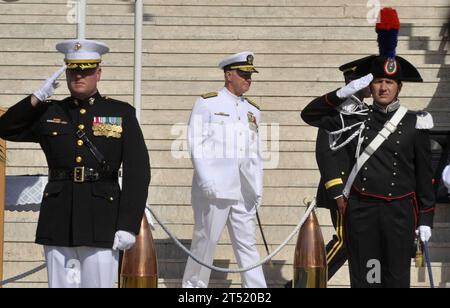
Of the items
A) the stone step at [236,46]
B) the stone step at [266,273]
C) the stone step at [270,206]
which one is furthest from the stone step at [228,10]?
the stone step at [266,273]

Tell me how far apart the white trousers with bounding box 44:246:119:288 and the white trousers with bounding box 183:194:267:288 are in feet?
9.45

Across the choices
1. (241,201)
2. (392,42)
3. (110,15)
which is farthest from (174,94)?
(392,42)

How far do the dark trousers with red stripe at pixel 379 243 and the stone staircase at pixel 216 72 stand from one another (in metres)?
2.55

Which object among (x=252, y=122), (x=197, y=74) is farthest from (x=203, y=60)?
(x=252, y=122)

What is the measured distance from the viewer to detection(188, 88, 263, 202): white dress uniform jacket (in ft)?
44.0

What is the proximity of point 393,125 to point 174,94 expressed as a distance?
5299mm

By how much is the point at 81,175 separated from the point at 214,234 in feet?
9.83

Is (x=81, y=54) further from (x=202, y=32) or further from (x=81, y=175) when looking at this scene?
(x=202, y=32)

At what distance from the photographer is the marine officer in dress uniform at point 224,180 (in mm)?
13414

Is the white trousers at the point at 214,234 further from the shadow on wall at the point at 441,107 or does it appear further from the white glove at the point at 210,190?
the shadow on wall at the point at 441,107

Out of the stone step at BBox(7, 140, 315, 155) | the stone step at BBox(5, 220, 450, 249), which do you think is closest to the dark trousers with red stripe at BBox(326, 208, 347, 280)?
the stone step at BBox(5, 220, 450, 249)

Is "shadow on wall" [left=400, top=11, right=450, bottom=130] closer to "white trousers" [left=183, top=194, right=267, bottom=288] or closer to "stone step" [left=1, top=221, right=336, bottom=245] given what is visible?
"stone step" [left=1, top=221, right=336, bottom=245]
